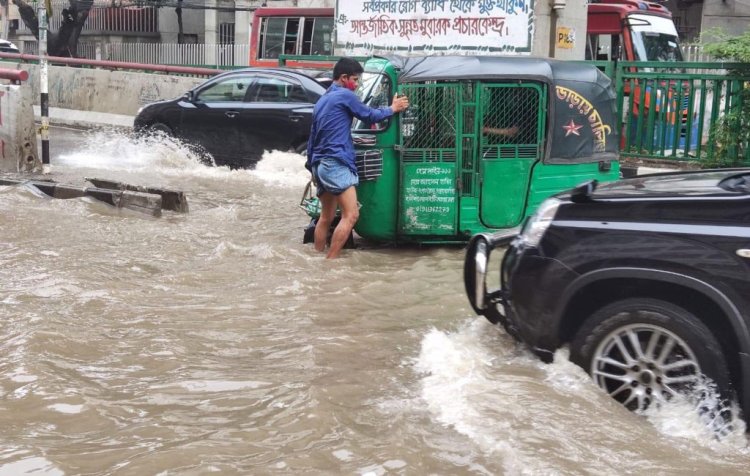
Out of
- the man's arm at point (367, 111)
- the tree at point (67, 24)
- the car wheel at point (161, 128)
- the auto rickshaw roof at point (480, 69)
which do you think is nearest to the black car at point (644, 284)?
the man's arm at point (367, 111)

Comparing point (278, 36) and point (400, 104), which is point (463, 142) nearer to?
point (400, 104)

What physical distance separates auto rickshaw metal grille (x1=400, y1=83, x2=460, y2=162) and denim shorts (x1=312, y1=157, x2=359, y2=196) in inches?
26.6

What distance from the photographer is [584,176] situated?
8.10 metres

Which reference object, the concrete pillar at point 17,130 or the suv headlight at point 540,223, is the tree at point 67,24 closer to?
the concrete pillar at point 17,130

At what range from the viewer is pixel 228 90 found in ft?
43.0

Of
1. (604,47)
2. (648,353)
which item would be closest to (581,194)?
(648,353)

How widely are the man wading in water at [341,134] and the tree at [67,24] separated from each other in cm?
2735

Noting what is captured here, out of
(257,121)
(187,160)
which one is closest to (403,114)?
(257,121)

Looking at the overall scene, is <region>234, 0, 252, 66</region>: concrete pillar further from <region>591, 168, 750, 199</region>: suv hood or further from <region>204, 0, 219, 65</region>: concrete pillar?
<region>591, 168, 750, 199</region>: suv hood

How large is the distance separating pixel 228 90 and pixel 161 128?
1432mm

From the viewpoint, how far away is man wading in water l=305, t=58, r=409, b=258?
7.27 metres

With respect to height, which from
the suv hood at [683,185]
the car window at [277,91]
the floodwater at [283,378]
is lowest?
the floodwater at [283,378]

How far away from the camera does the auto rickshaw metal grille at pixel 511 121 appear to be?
7762 mm

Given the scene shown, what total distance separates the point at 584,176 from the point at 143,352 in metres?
4.68
